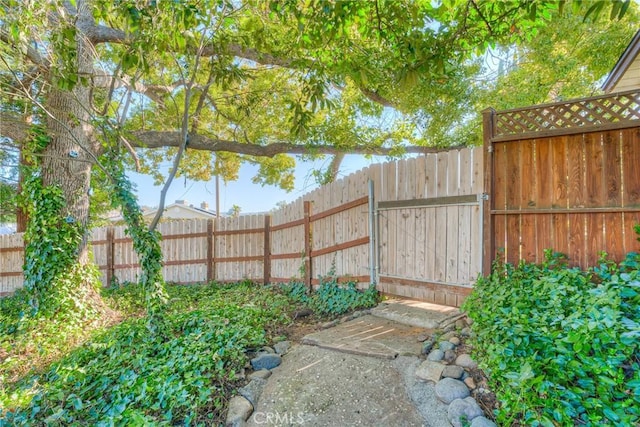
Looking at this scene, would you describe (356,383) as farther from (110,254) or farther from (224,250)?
(110,254)

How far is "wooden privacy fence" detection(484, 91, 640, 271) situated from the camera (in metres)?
2.79

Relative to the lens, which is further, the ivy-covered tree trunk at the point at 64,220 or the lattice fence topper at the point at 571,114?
the ivy-covered tree trunk at the point at 64,220

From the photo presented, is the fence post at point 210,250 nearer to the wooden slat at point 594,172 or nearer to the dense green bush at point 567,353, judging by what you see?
the dense green bush at point 567,353

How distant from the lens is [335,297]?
4.62 m

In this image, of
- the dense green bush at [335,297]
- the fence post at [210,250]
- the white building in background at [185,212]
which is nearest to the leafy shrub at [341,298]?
the dense green bush at [335,297]

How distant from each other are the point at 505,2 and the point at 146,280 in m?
4.32

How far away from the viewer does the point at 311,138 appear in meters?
7.03

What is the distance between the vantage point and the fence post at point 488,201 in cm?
333

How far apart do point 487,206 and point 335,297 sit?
2.31 m

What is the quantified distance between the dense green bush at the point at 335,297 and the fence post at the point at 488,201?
152 cm

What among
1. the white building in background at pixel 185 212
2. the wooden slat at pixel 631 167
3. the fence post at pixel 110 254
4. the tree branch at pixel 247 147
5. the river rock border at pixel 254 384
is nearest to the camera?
the river rock border at pixel 254 384

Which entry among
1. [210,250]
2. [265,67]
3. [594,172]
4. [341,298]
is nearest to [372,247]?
[341,298]

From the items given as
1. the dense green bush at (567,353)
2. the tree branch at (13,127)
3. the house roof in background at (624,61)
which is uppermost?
Answer: the house roof in background at (624,61)

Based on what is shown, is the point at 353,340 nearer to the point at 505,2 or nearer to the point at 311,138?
the point at 505,2
